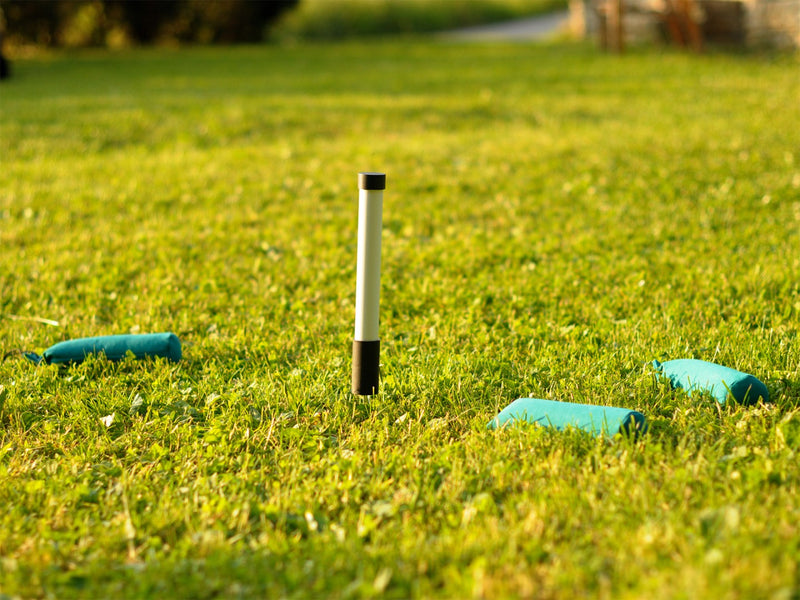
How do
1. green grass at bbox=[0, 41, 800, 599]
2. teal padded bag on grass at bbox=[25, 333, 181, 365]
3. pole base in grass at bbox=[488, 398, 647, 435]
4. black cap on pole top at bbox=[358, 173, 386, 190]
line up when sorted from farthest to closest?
1. teal padded bag on grass at bbox=[25, 333, 181, 365]
2. black cap on pole top at bbox=[358, 173, 386, 190]
3. pole base in grass at bbox=[488, 398, 647, 435]
4. green grass at bbox=[0, 41, 800, 599]

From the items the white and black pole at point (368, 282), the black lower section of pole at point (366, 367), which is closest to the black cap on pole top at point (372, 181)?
the white and black pole at point (368, 282)

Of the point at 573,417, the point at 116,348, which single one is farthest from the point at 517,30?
the point at 573,417

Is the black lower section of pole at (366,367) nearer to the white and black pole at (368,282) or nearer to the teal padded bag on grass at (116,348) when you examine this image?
the white and black pole at (368,282)

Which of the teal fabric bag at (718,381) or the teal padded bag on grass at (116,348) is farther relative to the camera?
the teal padded bag on grass at (116,348)

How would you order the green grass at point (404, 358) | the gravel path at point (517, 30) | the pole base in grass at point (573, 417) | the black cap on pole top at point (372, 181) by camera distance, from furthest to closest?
the gravel path at point (517, 30), the black cap on pole top at point (372, 181), the pole base in grass at point (573, 417), the green grass at point (404, 358)

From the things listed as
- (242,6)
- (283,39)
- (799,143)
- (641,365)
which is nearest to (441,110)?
(799,143)

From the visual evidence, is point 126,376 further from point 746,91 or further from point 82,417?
point 746,91

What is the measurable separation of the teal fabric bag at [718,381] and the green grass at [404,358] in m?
0.07

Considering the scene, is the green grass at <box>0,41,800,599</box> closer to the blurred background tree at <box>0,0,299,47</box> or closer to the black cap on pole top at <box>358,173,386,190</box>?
the black cap on pole top at <box>358,173,386,190</box>

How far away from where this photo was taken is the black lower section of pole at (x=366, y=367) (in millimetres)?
3961

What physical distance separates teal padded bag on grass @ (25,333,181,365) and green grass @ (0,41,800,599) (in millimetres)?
93

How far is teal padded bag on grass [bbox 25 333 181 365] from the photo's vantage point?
457 centimetres

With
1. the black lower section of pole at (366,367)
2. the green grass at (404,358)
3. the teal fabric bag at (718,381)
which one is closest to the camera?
the green grass at (404,358)

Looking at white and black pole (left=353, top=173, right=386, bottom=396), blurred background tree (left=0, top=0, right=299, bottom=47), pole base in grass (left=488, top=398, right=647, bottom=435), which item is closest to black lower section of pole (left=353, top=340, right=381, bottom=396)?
white and black pole (left=353, top=173, right=386, bottom=396)
